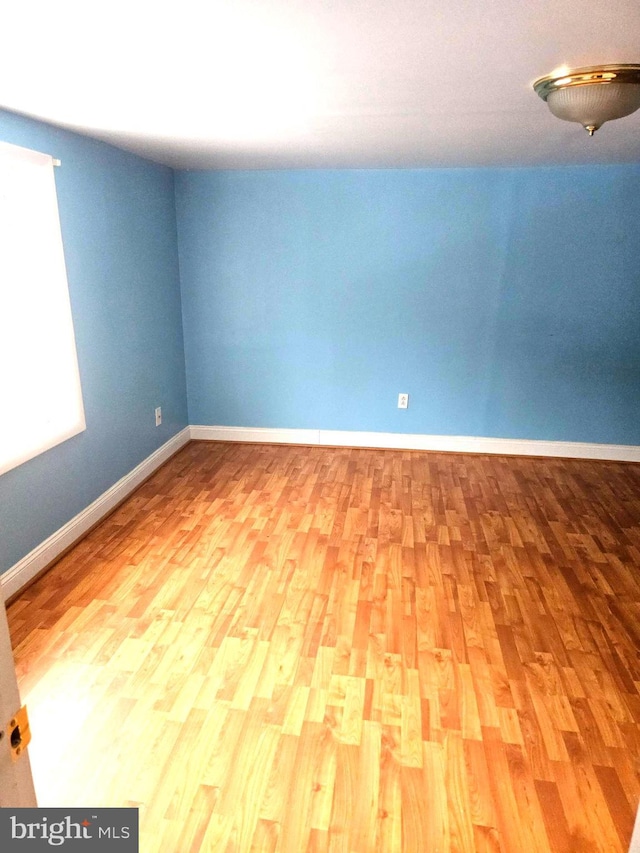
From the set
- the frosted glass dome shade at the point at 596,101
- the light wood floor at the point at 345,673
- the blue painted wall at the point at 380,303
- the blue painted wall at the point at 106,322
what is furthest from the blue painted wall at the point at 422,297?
the frosted glass dome shade at the point at 596,101

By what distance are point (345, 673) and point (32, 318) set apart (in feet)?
6.95

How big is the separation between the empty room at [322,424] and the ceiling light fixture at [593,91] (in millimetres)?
10

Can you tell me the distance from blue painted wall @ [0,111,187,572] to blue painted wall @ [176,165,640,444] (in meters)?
0.40

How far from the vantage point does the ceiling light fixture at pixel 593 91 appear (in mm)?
1588

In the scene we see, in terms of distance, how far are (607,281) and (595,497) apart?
1522 mm

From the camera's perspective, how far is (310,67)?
1655 mm

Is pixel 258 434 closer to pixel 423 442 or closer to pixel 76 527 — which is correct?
pixel 423 442

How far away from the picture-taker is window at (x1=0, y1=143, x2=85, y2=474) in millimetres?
2332

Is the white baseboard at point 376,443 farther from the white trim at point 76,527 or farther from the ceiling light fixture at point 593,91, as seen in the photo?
the ceiling light fixture at point 593,91

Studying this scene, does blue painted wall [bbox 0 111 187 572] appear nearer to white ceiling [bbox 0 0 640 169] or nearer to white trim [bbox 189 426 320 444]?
white ceiling [bbox 0 0 640 169]

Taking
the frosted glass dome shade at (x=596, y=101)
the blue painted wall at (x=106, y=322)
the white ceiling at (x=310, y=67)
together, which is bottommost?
the blue painted wall at (x=106, y=322)

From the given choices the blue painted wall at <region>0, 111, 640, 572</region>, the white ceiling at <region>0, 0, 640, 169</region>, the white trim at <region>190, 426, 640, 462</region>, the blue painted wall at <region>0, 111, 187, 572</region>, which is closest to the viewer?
the white ceiling at <region>0, 0, 640, 169</region>

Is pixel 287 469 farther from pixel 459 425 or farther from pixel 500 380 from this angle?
pixel 500 380

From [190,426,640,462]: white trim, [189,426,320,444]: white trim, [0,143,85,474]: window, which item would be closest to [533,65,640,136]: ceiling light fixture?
[0,143,85,474]: window
